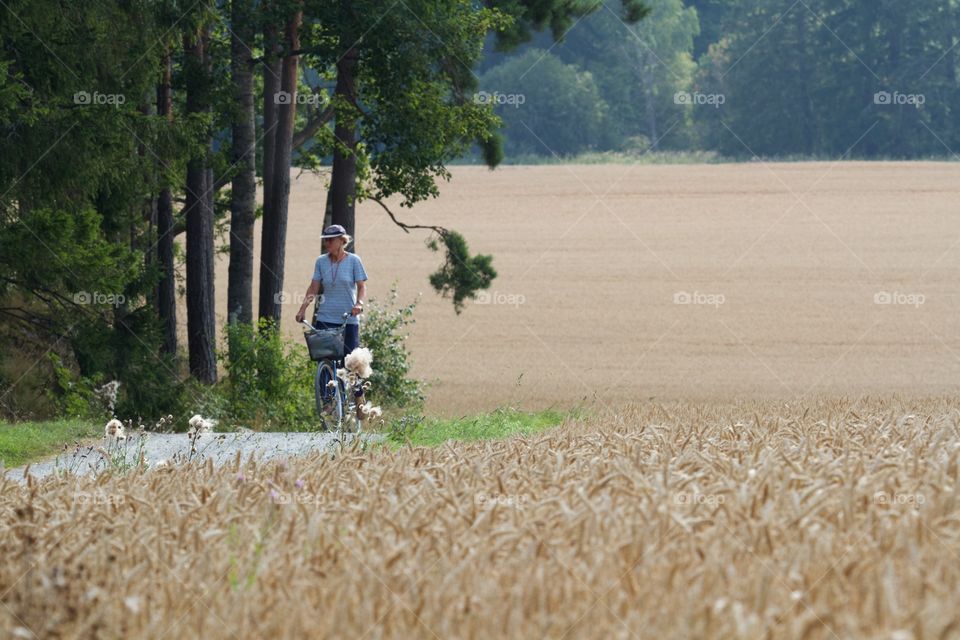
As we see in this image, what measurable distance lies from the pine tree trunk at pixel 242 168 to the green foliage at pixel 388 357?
6.90 feet

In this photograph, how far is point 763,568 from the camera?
373 cm

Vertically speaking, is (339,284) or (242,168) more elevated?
(242,168)

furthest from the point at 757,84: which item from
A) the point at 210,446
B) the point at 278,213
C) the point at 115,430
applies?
the point at 115,430

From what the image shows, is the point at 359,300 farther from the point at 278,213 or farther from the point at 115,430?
the point at 278,213

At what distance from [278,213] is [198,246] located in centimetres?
144

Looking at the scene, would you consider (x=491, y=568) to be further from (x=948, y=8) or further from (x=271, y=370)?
(x=948, y=8)

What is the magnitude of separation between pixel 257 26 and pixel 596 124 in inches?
2780

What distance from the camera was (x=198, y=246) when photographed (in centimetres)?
2411

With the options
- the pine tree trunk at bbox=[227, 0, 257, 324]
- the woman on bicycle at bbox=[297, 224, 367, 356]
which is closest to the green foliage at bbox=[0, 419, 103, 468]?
the woman on bicycle at bbox=[297, 224, 367, 356]

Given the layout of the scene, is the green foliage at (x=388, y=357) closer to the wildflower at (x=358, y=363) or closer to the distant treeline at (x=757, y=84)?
the wildflower at (x=358, y=363)

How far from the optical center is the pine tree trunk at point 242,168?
23.8 m

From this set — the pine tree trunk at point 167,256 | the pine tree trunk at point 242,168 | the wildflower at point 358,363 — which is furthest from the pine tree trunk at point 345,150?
the wildflower at point 358,363

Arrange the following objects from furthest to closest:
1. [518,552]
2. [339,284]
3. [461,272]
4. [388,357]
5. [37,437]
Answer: [461,272] → [388,357] → [339,284] → [37,437] → [518,552]

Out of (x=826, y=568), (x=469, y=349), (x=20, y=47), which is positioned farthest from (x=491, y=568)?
(x=469, y=349)
